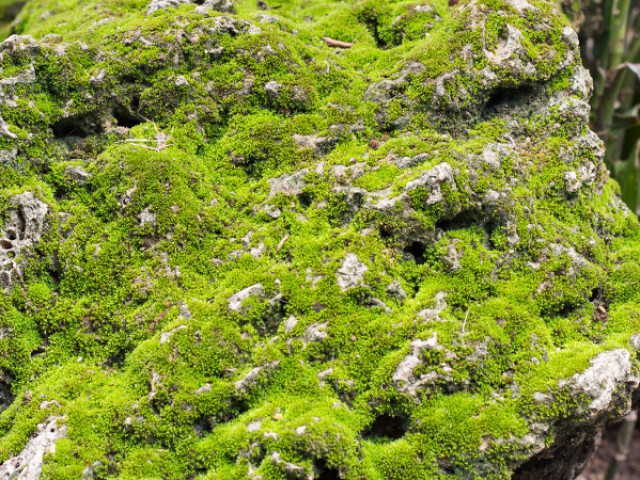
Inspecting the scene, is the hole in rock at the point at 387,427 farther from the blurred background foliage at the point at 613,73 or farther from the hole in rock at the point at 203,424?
the blurred background foliage at the point at 613,73

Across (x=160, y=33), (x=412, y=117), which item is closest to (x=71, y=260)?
(x=160, y=33)

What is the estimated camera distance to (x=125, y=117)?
7.25 meters

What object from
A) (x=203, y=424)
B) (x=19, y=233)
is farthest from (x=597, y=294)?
(x=19, y=233)

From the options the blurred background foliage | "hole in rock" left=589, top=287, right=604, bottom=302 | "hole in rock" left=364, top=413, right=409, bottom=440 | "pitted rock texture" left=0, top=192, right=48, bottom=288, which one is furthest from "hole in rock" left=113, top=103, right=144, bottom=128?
the blurred background foliage

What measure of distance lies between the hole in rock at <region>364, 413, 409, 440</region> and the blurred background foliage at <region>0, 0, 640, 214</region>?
967cm

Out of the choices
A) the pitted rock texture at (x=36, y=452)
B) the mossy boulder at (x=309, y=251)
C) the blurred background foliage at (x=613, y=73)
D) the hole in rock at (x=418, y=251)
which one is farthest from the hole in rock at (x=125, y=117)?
the blurred background foliage at (x=613, y=73)

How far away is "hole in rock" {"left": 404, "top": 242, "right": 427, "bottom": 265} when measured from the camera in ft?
19.9

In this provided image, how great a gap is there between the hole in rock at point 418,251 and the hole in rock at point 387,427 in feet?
6.31

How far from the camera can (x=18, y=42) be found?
6707mm

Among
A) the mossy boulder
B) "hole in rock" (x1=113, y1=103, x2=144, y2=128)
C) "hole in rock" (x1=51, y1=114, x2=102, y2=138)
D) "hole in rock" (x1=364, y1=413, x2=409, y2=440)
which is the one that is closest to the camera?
the mossy boulder

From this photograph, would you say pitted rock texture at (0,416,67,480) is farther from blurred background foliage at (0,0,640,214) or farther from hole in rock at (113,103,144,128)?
blurred background foliage at (0,0,640,214)

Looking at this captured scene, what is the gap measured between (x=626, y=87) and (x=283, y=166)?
39.3ft

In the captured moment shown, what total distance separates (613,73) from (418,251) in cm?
1048

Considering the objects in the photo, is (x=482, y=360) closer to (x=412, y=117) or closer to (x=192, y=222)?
(x=412, y=117)
